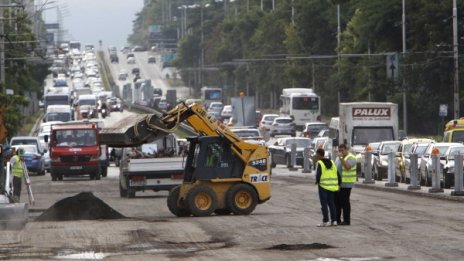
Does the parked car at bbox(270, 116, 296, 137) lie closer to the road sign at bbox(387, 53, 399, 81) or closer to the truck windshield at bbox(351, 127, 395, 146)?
the road sign at bbox(387, 53, 399, 81)

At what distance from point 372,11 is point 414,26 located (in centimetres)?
670

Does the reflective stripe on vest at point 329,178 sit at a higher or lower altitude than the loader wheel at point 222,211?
higher

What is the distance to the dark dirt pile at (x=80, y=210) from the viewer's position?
107 feet

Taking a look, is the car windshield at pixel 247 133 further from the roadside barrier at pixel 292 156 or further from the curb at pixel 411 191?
the curb at pixel 411 191

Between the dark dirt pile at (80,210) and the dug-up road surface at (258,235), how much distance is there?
3.0 inches

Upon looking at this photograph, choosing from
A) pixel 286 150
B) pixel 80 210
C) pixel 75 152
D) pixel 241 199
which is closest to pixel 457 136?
pixel 75 152

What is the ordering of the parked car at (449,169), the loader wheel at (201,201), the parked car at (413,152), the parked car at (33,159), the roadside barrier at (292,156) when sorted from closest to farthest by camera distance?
the loader wheel at (201,201) < the parked car at (449,169) < the parked car at (413,152) < the parked car at (33,159) < the roadside barrier at (292,156)

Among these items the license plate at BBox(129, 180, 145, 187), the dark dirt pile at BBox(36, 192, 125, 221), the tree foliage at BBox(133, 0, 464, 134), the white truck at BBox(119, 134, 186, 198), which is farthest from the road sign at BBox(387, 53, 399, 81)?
the dark dirt pile at BBox(36, 192, 125, 221)

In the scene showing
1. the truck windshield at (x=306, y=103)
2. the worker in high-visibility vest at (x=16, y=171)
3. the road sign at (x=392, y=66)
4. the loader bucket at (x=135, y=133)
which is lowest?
the worker in high-visibility vest at (x=16, y=171)

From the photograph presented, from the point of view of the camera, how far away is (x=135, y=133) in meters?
31.7

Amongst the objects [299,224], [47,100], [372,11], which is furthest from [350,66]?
[299,224]

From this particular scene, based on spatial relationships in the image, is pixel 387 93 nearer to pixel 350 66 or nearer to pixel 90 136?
pixel 350 66

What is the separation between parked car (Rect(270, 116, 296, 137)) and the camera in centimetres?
10056

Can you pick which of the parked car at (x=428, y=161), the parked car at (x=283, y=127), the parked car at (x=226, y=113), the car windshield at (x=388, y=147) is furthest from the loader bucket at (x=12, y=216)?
the parked car at (x=226, y=113)
